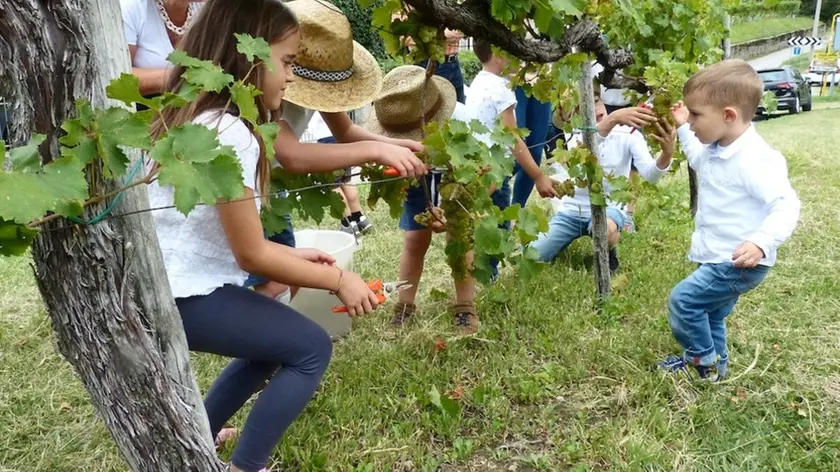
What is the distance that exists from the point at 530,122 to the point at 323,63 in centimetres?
222

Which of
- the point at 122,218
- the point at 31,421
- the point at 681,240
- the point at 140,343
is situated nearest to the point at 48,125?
the point at 122,218

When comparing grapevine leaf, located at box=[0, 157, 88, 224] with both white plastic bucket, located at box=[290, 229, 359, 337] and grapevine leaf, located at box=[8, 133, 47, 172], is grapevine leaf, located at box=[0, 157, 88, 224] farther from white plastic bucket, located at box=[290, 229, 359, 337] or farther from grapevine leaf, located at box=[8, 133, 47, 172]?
white plastic bucket, located at box=[290, 229, 359, 337]

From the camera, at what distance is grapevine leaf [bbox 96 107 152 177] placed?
44.2 inches

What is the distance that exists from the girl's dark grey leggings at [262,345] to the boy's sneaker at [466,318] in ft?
4.41

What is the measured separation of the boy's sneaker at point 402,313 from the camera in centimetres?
327

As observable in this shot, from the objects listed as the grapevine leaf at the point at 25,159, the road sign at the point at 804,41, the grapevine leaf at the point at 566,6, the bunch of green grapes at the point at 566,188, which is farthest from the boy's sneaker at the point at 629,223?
the road sign at the point at 804,41

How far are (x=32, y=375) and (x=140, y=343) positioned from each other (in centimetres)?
186

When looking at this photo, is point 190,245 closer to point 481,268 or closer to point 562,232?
point 481,268

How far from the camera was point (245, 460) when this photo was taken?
1867 mm

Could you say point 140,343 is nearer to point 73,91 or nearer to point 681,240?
point 73,91

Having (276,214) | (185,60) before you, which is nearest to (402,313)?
(276,214)

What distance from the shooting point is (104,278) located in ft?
4.40

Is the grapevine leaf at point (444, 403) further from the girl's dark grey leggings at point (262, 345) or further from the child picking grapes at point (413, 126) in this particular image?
the girl's dark grey leggings at point (262, 345)

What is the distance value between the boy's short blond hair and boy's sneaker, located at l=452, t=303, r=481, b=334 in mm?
1394
